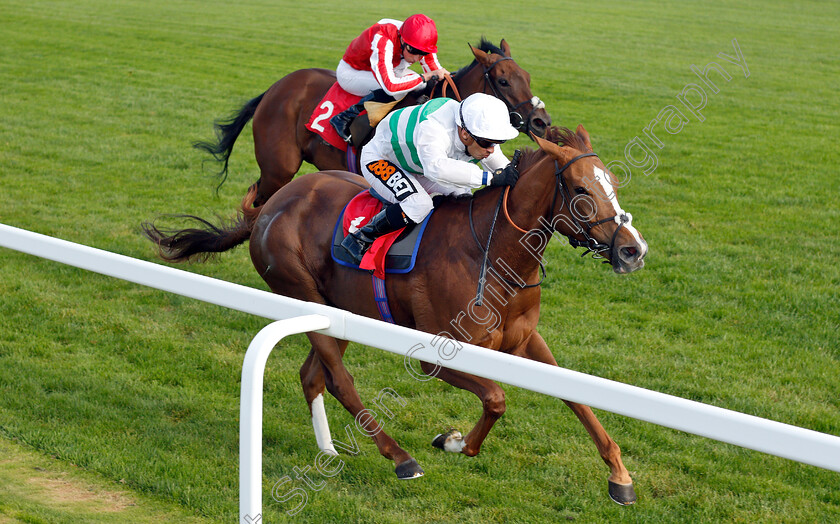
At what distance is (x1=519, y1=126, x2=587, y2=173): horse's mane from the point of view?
140 inches

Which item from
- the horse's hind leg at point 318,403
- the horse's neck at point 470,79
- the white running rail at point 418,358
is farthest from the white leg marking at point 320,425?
the horse's neck at point 470,79

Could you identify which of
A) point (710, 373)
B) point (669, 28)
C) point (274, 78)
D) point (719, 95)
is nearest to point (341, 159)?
point (710, 373)

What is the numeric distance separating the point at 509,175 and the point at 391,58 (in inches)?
101

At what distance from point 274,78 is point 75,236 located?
7809mm

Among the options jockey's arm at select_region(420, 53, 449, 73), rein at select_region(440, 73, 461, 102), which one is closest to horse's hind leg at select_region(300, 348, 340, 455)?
rein at select_region(440, 73, 461, 102)

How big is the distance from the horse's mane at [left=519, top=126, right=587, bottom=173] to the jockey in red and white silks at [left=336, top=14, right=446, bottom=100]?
233 centimetres

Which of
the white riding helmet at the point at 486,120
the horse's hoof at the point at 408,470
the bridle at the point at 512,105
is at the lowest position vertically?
the horse's hoof at the point at 408,470

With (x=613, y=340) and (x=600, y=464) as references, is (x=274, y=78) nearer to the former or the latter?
(x=613, y=340)

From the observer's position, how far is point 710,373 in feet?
16.5

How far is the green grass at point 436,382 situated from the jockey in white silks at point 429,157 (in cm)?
119

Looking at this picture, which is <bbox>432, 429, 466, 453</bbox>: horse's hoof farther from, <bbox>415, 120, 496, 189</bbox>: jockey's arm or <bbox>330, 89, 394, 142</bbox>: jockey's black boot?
<bbox>330, 89, 394, 142</bbox>: jockey's black boot

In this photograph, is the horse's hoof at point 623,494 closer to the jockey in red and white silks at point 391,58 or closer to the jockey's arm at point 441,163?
the jockey's arm at point 441,163

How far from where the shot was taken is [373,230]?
3814mm

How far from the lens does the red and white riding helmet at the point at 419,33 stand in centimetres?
577
